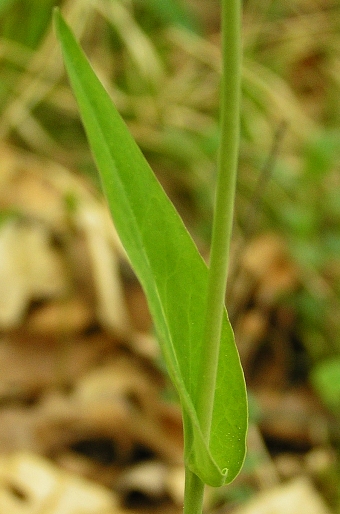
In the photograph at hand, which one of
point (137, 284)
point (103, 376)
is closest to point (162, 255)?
point (103, 376)

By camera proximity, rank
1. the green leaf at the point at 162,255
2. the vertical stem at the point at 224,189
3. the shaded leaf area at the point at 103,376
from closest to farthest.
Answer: the vertical stem at the point at 224,189 → the green leaf at the point at 162,255 → the shaded leaf area at the point at 103,376

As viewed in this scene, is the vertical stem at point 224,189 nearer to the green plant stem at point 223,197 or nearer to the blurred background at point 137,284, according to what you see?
the green plant stem at point 223,197

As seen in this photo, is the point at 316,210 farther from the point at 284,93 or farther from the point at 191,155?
the point at 284,93

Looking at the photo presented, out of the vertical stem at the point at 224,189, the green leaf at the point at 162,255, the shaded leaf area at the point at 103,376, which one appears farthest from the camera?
the shaded leaf area at the point at 103,376

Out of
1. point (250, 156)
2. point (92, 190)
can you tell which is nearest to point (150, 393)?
point (92, 190)

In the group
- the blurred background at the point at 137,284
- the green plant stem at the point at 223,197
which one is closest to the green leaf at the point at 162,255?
the green plant stem at the point at 223,197

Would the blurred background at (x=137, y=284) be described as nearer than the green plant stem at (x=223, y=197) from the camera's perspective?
No

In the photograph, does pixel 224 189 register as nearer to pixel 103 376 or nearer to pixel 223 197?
pixel 223 197
